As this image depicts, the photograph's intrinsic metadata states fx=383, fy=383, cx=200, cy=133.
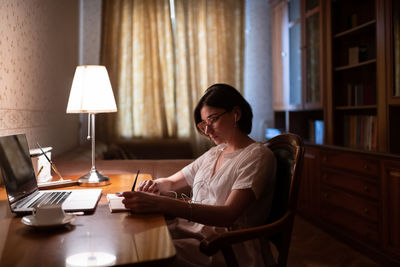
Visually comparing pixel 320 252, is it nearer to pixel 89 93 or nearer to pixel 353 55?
pixel 353 55

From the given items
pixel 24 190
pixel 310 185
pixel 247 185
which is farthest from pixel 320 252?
pixel 24 190

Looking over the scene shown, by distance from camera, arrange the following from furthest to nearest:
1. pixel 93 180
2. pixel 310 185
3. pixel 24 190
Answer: pixel 310 185, pixel 93 180, pixel 24 190

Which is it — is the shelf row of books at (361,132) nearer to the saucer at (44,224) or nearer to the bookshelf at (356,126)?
the bookshelf at (356,126)

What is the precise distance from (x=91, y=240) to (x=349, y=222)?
244 cm

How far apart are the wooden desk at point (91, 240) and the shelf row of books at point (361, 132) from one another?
2.26 metres

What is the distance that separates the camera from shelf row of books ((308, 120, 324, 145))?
3639mm

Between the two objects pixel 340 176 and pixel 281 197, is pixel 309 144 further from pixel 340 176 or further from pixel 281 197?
pixel 281 197

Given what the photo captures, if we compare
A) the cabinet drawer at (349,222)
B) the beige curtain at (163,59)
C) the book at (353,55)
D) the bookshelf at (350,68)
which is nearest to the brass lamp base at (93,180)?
the cabinet drawer at (349,222)

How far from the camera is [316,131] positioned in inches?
148

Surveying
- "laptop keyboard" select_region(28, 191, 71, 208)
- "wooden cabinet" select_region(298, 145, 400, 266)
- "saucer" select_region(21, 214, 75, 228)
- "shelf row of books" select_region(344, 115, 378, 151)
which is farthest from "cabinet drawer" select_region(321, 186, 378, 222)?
"saucer" select_region(21, 214, 75, 228)

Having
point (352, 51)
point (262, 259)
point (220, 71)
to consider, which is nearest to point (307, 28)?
point (352, 51)

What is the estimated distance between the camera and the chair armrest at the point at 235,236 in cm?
107

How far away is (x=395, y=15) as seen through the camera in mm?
2541

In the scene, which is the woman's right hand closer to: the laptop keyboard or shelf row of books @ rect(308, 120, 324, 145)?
the laptop keyboard
